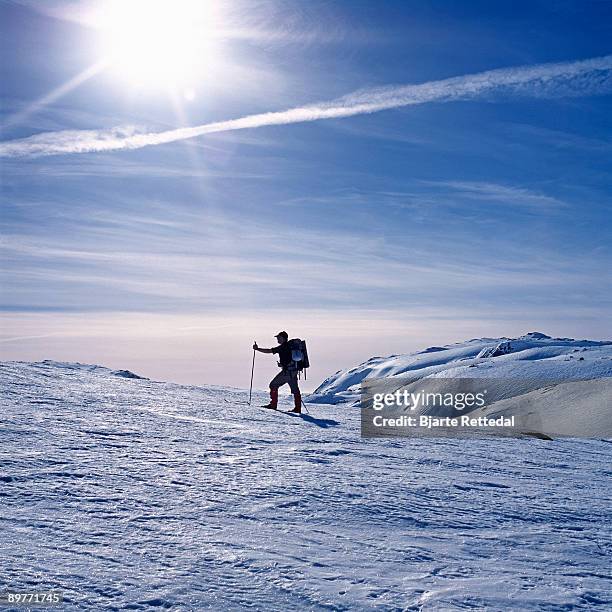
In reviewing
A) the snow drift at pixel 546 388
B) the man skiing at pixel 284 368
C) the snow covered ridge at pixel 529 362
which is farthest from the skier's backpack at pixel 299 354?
the snow covered ridge at pixel 529 362

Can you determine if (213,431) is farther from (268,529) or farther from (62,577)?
(62,577)

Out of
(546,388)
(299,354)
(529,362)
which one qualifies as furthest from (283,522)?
(529,362)

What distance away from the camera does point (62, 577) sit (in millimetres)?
3492

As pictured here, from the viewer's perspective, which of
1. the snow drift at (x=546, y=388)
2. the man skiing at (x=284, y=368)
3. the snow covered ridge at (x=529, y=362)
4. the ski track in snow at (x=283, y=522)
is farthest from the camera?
the snow covered ridge at (x=529, y=362)

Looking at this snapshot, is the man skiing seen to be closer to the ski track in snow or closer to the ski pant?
the ski pant

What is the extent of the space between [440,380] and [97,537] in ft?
86.5

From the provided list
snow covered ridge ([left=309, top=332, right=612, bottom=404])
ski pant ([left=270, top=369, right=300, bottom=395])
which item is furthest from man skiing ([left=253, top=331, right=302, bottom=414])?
snow covered ridge ([left=309, top=332, right=612, bottom=404])

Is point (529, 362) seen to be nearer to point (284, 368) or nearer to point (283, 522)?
point (284, 368)

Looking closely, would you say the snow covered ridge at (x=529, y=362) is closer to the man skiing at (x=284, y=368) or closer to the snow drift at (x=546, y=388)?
the snow drift at (x=546, y=388)

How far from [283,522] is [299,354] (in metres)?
11.3

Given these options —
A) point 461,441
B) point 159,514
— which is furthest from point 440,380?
Result: point 159,514

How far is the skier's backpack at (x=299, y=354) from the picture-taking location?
1620 centimetres

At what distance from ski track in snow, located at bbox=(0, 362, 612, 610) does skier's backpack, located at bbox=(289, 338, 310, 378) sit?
7113 millimetres

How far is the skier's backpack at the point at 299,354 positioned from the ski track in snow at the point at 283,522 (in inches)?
280
